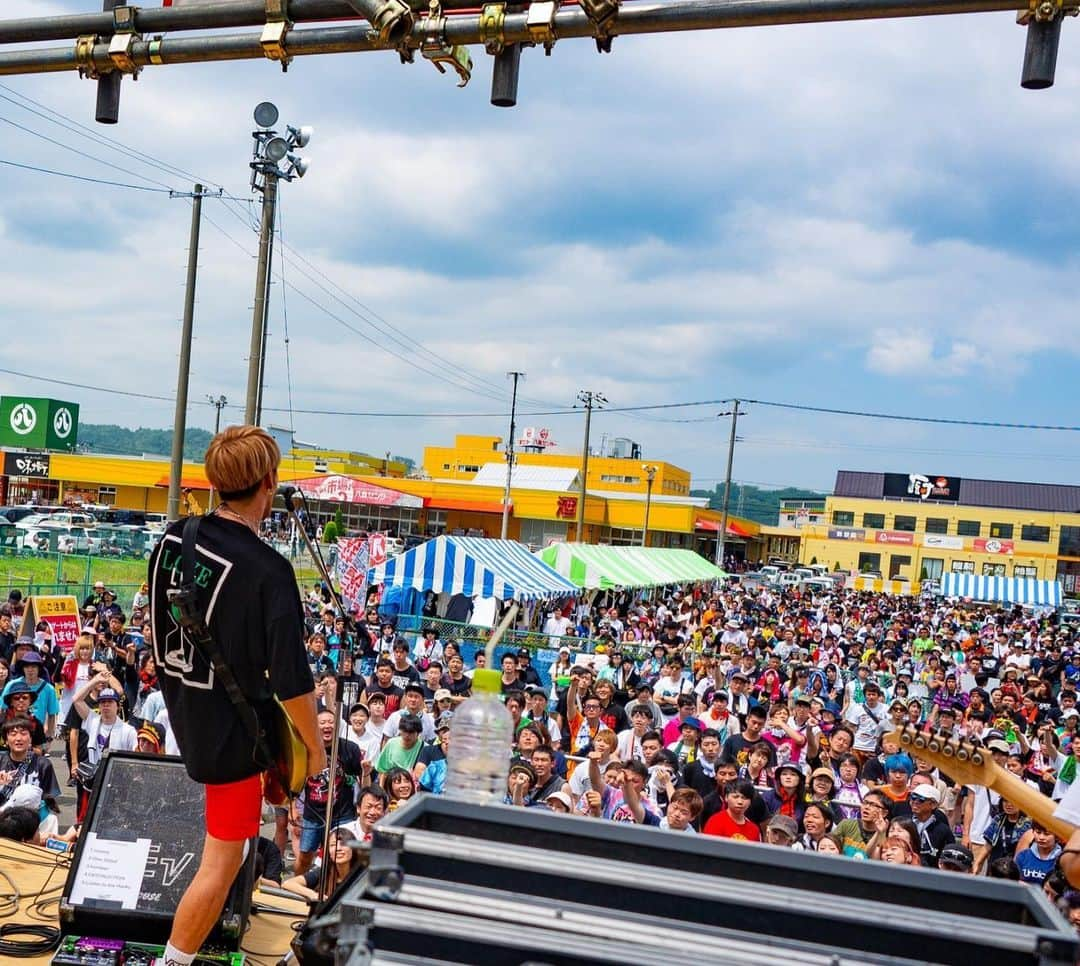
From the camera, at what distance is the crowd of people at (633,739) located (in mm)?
6980

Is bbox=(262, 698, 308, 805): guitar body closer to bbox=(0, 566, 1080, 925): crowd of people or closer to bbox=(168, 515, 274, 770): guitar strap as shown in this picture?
bbox=(168, 515, 274, 770): guitar strap

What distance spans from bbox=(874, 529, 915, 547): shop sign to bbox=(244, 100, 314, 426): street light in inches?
2699

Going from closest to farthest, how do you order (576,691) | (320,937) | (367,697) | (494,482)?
(320,937), (367,697), (576,691), (494,482)

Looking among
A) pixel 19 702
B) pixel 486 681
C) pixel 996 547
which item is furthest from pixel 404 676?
pixel 996 547

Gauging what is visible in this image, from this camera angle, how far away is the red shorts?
2.93m

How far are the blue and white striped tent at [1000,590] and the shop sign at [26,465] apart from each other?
4997 cm

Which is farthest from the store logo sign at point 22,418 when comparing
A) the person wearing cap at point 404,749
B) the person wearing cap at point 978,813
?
the person wearing cap at point 978,813

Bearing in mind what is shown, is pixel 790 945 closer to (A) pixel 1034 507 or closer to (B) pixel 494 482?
(B) pixel 494 482

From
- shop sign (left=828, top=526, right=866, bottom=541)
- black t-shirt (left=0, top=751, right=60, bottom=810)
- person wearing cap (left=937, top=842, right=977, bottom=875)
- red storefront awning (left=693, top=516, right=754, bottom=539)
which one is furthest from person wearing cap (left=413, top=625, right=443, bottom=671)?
shop sign (left=828, top=526, right=866, bottom=541)

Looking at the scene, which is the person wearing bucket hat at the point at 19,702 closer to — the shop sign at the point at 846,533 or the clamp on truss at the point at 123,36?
the clamp on truss at the point at 123,36

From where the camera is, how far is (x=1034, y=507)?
91.6 metres

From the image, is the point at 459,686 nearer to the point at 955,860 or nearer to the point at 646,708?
the point at 646,708

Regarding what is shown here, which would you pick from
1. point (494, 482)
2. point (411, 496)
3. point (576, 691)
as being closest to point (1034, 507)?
point (494, 482)

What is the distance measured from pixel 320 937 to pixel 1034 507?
100 meters
